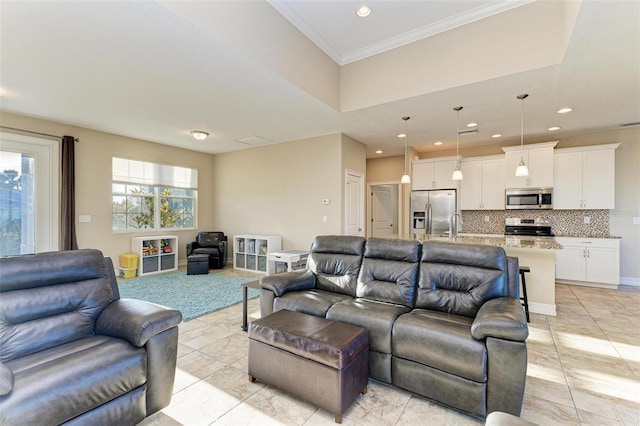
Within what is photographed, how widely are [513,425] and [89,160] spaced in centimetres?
688

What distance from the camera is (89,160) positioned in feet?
17.4

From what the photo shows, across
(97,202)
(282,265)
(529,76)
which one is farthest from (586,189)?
(97,202)

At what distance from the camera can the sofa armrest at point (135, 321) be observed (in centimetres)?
170

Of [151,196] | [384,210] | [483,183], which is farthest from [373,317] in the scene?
[384,210]

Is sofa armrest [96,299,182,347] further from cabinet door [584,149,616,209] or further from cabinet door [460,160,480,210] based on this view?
cabinet door [584,149,616,209]

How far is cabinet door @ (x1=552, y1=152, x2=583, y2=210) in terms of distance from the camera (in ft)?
16.8

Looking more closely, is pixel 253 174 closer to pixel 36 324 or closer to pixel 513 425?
pixel 36 324

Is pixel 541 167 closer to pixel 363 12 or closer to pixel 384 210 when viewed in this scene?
pixel 384 210

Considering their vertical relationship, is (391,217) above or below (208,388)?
above

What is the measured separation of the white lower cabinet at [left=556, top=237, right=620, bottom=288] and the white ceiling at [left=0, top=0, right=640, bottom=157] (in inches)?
81.7

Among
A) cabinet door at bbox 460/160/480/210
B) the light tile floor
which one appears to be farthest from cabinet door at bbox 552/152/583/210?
the light tile floor

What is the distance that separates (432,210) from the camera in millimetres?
6297

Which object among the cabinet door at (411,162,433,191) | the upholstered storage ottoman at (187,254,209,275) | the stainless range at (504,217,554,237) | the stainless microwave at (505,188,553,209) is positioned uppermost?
the cabinet door at (411,162,433,191)

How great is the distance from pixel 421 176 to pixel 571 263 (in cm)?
316
